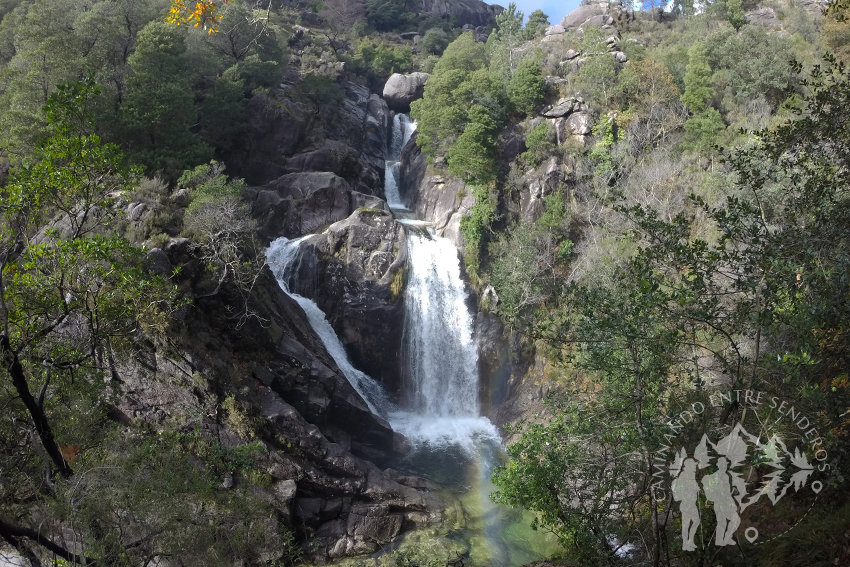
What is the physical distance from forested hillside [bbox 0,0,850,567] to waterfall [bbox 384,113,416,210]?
33.8 inches

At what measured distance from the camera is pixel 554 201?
26547 millimetres

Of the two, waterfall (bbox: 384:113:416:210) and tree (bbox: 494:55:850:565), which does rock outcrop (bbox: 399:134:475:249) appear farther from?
tree (bbox: 494:55:850:565)

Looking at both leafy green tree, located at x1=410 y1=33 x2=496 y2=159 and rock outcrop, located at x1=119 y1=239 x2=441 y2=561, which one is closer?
rock outcrop, located at x1=119 y1=239 x2=441 y2=561

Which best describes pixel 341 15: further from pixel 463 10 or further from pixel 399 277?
pixel 399 277

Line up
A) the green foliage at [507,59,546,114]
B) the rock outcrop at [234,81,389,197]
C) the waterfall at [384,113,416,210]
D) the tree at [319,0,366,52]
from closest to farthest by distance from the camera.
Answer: the rock outcrop at [234,81,389,197], the green foliage at [507,59,546,114], the waterfall at [384,113,416,210], the tree at [319,0,366,52]

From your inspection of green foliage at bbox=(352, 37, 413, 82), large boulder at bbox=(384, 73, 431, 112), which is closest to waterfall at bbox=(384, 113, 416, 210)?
large boulder at bbox=(384, 73, 431, 112)

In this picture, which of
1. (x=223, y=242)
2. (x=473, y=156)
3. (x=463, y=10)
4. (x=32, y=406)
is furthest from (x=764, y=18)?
(x=32, y=406)

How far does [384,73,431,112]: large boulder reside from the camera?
44.8 meters

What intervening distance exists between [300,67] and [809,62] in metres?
35.5

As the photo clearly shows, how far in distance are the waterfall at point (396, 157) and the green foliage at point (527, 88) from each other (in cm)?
970

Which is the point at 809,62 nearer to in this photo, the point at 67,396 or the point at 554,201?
the point at 554,201

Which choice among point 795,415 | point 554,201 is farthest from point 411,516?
point 554,201

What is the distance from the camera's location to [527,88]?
101 feet

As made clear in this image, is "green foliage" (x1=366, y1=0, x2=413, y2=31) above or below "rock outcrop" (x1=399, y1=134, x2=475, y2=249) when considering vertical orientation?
above
